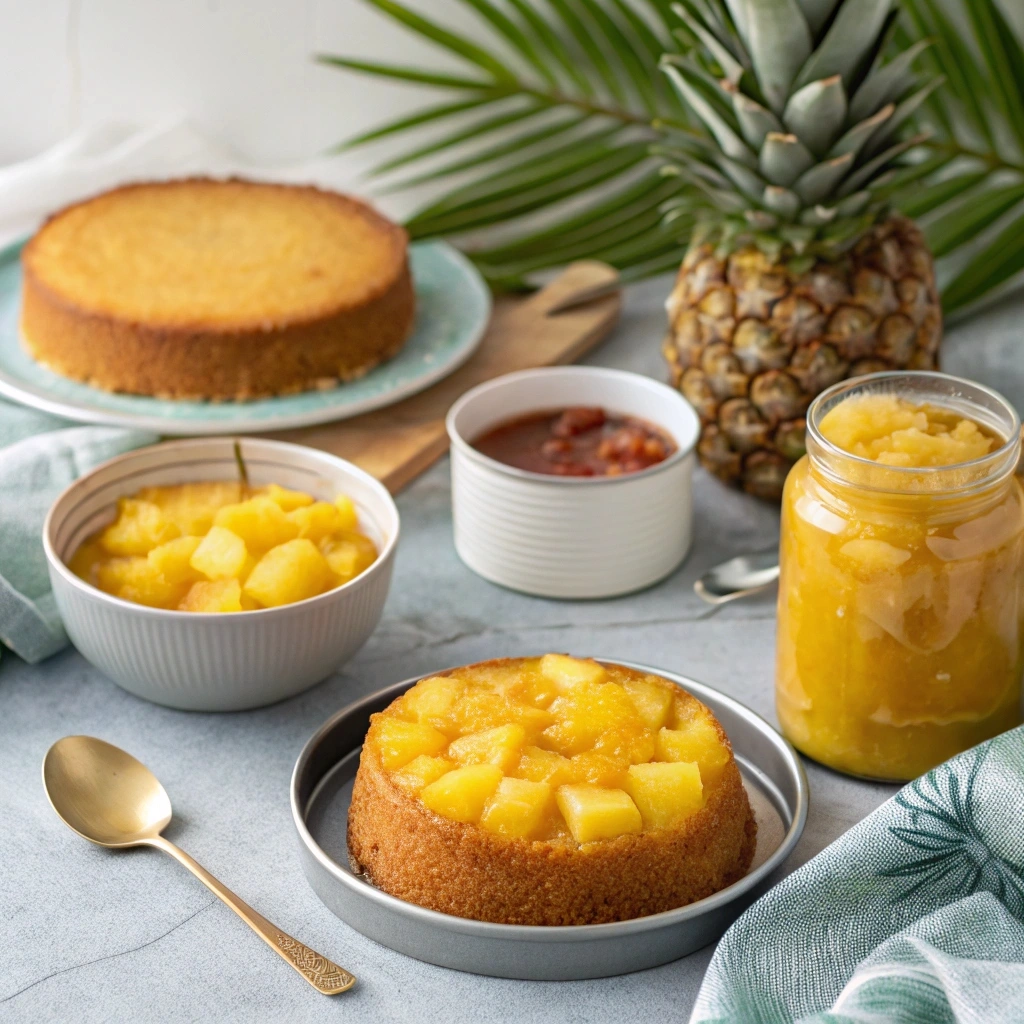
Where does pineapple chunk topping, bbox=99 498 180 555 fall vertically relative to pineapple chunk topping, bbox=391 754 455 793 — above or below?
above

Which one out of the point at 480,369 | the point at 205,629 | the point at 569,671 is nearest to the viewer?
the point at 569,671

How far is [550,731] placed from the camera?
145 cm

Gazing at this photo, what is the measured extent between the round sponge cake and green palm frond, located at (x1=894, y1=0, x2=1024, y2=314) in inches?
44.2

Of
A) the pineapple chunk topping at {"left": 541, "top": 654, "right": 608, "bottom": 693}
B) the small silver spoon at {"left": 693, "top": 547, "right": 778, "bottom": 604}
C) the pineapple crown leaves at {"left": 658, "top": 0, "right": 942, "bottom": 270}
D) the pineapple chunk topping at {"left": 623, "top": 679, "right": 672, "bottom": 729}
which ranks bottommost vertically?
the small silver spoon at {"left": 693, "top": 547, "right": 778, "bottom": 604}

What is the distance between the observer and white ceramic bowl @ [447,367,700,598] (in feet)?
6.53

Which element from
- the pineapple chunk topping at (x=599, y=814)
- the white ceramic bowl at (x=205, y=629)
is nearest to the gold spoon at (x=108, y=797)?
the white ceramic bowl at (x=205, y=629)

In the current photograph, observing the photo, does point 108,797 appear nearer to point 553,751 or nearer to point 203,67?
point 553,751

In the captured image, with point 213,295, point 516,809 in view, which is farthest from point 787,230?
point 516,809

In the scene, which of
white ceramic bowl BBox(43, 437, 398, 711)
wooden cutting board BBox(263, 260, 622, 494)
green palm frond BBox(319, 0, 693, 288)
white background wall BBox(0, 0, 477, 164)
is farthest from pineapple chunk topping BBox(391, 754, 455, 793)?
white background wall BBox(0, 0, 477, 164)

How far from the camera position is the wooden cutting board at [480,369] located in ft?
7.79

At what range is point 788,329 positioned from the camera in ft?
6.98

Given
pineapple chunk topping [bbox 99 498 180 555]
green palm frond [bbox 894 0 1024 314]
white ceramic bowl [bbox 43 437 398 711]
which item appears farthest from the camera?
green palm frond [bbox 894 0 1024 314]

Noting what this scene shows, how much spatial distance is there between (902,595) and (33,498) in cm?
128

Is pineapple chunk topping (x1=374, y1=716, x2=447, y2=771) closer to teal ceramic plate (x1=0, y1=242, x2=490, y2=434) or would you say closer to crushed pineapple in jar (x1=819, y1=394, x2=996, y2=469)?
crushed pineapple in jar (x1=819, y1=394, x2=996, y2=469)
